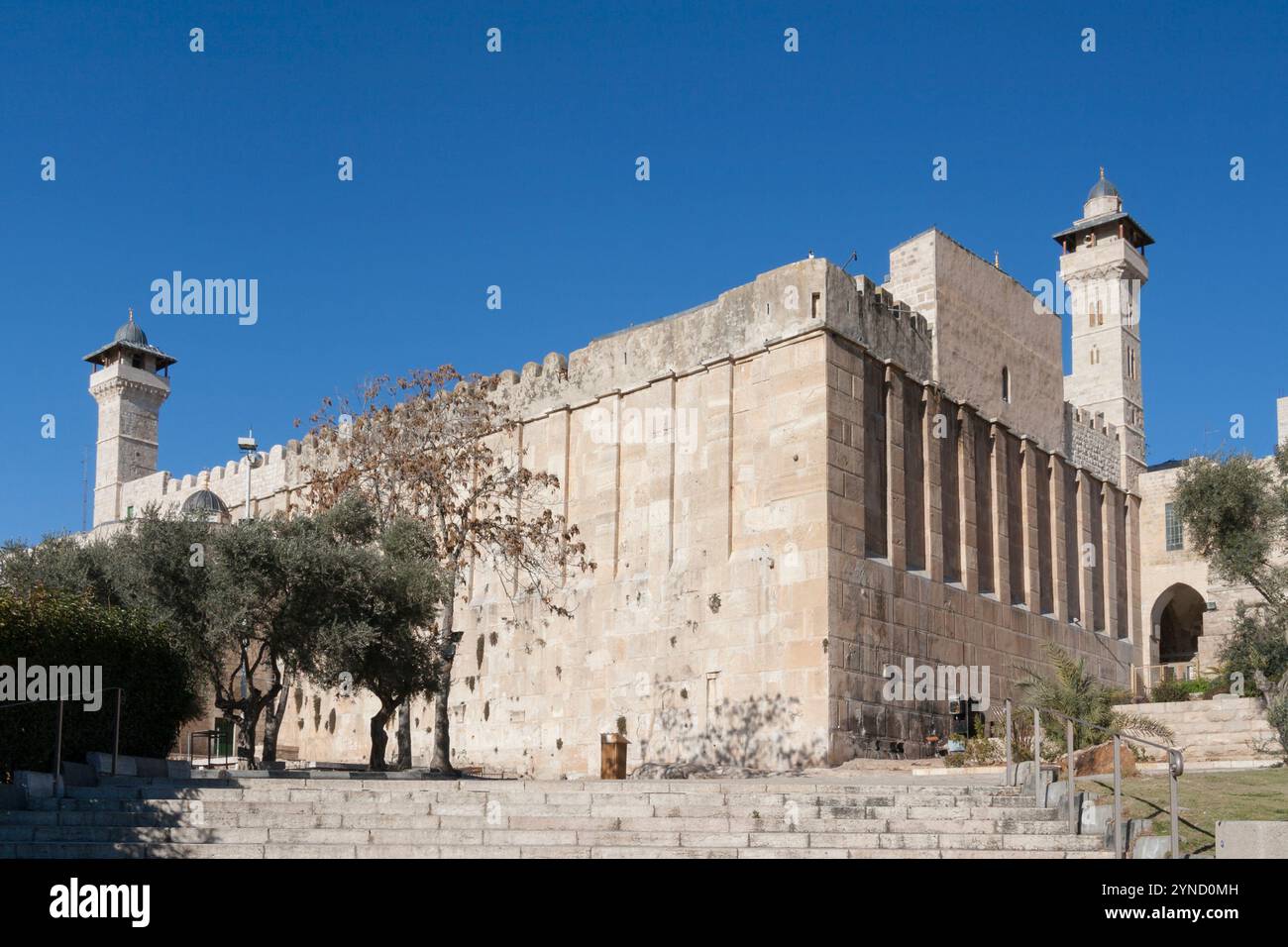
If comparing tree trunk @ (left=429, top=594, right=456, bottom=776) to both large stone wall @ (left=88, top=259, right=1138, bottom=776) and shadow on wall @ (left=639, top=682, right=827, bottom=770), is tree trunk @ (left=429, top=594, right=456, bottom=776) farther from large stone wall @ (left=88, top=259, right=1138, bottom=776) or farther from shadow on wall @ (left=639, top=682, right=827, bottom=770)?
shadow on wall @ (left=639, top=682, right=827, bottom=770)

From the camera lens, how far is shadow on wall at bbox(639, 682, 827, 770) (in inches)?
1040

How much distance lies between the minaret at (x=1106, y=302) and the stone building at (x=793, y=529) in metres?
10.6

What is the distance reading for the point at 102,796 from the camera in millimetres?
16531

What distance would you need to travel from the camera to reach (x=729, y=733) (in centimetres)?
2759

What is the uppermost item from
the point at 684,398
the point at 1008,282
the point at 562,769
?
the point at 1008,282

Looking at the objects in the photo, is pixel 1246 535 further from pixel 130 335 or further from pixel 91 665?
pixel 130 335

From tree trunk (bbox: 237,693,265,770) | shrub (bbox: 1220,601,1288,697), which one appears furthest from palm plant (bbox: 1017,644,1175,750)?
tree trunk (bbox: 237,693,265,770)

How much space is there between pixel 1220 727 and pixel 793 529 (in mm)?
9331

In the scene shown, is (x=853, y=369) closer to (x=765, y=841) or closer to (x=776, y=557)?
(x=776, y=557)

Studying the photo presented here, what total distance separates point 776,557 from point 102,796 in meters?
14.3

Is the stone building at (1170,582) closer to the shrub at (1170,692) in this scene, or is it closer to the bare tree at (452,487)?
the shrub at (1170,692)

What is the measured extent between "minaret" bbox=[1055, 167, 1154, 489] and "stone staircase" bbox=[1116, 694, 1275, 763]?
65.2 ft

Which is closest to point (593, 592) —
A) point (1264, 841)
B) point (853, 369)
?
point (853, 369)

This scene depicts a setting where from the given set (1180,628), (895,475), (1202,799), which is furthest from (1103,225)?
(1202,799)
